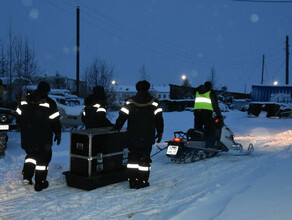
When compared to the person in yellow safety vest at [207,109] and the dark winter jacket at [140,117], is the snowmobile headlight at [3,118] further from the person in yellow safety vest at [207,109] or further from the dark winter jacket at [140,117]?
the person in yellow safety vest at [207,109]

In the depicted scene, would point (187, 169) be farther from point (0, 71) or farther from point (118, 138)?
point (0, 71)

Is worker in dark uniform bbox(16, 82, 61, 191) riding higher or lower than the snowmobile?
higher

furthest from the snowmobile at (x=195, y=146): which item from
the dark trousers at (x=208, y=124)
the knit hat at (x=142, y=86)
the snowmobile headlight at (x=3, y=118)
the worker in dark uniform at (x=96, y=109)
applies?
the snowmobile headlight at (x=3, y=118)

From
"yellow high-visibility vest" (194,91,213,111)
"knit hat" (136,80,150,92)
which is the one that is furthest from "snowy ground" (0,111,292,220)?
"knit hat" (136,80,150,92)

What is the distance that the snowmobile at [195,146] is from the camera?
7.88m

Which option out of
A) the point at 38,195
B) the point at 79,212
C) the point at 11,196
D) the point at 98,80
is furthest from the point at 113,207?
the point at 98,80

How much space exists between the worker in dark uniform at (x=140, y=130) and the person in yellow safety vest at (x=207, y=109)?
2.79 m

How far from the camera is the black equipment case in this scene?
18.4ft

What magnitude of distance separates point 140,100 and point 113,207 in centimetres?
191

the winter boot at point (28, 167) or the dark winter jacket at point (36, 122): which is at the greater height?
the dark winter jacket at point (36, 122)

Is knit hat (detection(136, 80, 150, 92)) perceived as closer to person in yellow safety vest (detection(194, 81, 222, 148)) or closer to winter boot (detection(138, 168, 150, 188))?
winter boot (detection(138, 168, 150, 188))

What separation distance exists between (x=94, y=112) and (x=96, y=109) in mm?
78

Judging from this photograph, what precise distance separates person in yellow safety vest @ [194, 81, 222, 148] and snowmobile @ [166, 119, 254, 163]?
0.13 metres

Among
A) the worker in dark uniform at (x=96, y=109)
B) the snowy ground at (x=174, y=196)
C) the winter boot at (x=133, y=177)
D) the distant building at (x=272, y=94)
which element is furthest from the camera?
the distant building at (x=272, y=94)
